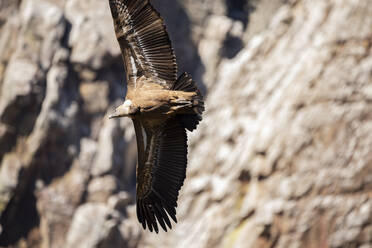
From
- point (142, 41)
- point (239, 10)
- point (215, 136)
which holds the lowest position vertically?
point (215, 136)

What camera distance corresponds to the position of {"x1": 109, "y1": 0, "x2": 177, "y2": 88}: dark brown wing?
21.2 ft

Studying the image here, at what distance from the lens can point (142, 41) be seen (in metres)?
6.63

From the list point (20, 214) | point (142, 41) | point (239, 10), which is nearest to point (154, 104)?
point (142, 41)

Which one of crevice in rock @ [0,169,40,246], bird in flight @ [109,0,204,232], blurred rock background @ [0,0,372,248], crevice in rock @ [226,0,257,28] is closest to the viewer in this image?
bird in flight @ [109,0,204,232]

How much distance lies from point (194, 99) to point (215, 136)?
8.17 m

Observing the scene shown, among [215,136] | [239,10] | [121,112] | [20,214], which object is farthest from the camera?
Answer: [239,10]

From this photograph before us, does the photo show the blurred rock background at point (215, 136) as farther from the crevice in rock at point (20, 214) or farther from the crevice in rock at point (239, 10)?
the crevice in rock at point (239, 10)

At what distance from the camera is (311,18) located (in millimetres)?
14008

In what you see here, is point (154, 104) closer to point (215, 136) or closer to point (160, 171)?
point (160, 171)

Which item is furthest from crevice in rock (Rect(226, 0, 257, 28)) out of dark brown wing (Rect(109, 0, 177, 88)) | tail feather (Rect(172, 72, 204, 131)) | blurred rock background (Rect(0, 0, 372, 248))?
tail feather (Rect(172, 72, 204, 131))

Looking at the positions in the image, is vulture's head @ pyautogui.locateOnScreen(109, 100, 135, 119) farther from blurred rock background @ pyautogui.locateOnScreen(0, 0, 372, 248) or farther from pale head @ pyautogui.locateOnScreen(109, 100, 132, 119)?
blurred rock background @ pyautogui.locateOnScreen(0, 0, 372, 248)

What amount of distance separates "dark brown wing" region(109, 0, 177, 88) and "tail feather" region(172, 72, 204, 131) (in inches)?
7.1

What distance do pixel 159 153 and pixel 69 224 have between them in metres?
7.76

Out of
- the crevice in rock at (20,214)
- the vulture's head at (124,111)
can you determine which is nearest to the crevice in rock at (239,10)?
the crevice in rock at (20,214)
